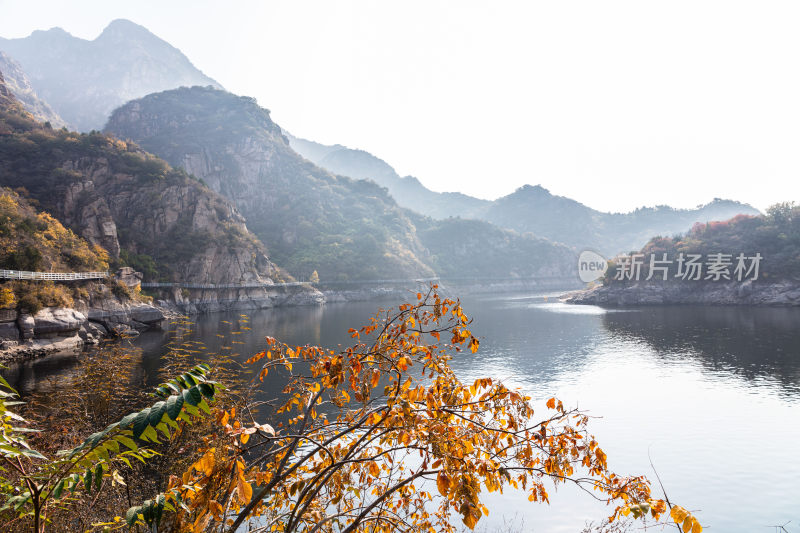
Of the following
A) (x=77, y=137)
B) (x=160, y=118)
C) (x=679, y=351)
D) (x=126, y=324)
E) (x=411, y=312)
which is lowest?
(x=126, y=324)

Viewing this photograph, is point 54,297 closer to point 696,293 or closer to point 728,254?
point 696,293

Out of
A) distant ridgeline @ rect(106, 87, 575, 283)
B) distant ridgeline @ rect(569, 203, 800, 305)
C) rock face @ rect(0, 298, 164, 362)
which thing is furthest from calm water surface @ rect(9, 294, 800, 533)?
distant ridgeline @ rect(106, 87, 575, 283)

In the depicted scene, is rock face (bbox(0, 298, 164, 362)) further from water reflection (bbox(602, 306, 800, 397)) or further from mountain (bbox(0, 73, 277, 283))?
water reflection (bbox(602, 306, 800, 397))

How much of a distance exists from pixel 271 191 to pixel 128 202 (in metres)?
84.1

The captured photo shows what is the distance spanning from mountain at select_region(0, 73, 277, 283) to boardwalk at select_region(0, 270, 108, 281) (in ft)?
74.0

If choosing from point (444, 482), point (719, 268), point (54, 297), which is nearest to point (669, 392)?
point (444, 482)

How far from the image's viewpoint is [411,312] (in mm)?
4664

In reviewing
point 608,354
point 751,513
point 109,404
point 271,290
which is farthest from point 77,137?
point 751,513

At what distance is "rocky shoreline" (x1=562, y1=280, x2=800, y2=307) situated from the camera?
7300 centimetres

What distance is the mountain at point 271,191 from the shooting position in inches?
5812

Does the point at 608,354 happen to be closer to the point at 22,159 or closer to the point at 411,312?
the point at 411,312

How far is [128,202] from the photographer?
94.1 meters

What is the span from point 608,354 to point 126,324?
190ft

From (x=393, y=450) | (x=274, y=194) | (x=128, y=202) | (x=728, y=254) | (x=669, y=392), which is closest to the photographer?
(x=393, y=450)
